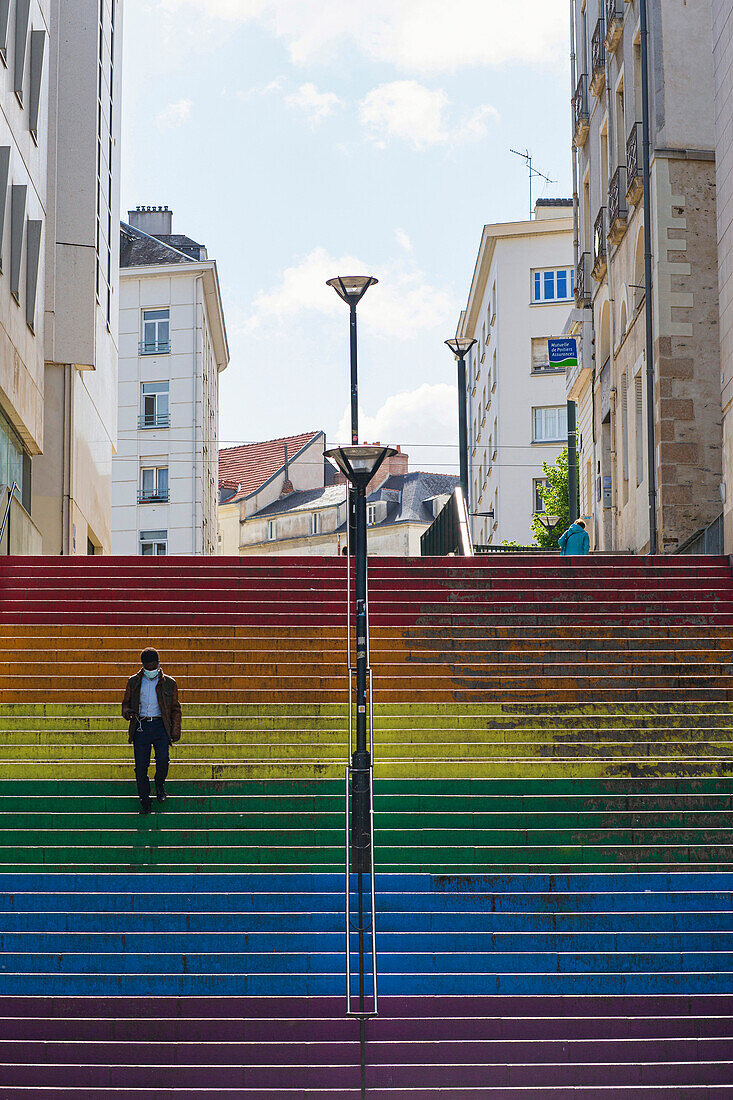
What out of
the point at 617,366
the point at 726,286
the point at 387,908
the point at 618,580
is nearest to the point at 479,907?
the point at 387,908

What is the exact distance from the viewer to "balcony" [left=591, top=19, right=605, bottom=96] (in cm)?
3044

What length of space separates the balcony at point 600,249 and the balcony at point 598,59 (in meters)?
2.60

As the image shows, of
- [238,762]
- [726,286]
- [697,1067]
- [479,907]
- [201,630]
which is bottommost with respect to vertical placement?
[697,1067]

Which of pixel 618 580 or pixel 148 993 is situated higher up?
pixel 618 580

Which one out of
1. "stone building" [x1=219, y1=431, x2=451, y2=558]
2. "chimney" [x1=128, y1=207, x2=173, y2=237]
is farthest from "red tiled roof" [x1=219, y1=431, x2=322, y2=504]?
"chimney" [x1=128, y1=207, x2=173, y2=237]

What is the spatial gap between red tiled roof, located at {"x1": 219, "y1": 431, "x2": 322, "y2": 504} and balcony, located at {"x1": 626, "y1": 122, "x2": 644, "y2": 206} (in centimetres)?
4603

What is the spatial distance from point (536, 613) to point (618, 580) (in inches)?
53.7

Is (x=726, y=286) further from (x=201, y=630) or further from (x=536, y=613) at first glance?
(x=201, y=630)

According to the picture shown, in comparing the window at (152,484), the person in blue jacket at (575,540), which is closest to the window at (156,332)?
the window at (152,484)

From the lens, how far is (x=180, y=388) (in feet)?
173

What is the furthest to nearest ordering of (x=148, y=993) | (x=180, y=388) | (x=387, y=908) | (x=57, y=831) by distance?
(x=180, y=388) < (x=57, y=831) < (x=387, y=908) < (x=148, y=993)

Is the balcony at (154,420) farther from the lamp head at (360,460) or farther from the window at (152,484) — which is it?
the lamp head at (360,460)

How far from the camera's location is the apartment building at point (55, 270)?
22594 mm

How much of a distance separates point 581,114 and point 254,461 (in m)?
41.0
